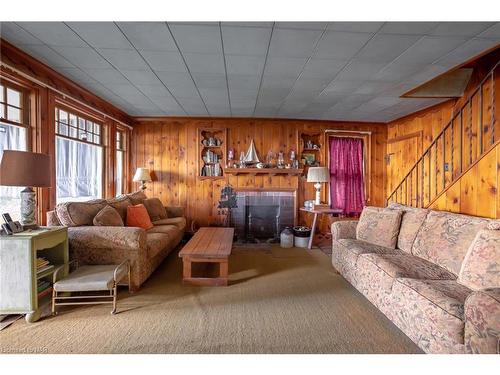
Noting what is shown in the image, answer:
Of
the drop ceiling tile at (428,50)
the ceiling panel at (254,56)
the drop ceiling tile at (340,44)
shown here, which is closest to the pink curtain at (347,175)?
the ceiling panel at (254,56)

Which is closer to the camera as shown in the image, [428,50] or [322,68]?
[428,50]

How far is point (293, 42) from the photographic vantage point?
2.18 meters

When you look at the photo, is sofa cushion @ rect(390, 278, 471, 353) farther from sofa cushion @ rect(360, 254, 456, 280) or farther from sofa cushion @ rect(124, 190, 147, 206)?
sofa cushion @ rect(124, 190, 147, 206)

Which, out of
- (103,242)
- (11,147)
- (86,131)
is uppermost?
(86,131)

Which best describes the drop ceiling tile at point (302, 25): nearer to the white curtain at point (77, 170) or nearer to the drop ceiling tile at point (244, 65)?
the drop ceiling tile at point (244, 65)

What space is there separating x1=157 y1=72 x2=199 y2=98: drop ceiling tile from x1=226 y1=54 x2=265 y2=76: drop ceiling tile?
1.91 feet

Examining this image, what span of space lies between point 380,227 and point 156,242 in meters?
2.62

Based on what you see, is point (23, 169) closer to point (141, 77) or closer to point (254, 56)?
point (141, 77)

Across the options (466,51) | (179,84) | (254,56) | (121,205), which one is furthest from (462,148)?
Answer: (121,205)

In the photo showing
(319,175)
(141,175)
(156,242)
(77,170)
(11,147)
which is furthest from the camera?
(141,175)

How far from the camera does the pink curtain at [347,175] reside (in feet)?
16.8

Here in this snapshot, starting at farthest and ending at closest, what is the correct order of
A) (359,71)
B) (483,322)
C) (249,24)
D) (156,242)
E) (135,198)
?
(135,198) < (156,242) < (359,71) < (249,24) < (483,322)
